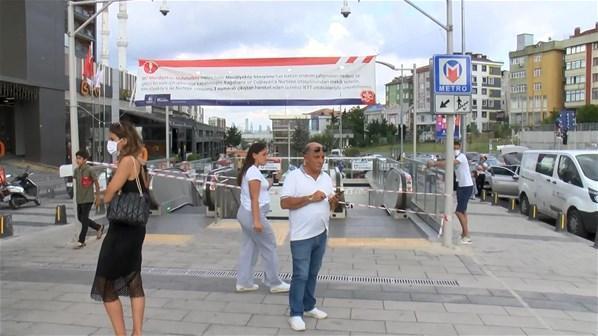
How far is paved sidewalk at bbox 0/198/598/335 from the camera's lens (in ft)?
16.6

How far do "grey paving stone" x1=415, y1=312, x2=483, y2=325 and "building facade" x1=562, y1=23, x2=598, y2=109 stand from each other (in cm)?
10182

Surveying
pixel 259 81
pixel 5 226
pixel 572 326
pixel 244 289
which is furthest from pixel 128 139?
pixel 259 81

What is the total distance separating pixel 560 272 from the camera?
7.58 meters

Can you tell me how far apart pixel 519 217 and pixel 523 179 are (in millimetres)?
1421

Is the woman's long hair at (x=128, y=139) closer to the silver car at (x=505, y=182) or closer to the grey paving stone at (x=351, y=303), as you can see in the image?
the grey paving stone at (x=351, y=303)

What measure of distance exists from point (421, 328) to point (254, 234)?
2065 mm

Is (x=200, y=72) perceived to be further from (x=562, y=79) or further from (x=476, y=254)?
(x=562, y=79)

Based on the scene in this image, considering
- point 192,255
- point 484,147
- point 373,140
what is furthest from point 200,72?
point 484,147

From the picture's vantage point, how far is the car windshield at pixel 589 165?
11266 millimetres

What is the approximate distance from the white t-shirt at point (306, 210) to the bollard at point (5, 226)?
7.31m

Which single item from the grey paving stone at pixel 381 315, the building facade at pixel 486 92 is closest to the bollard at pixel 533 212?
the grey paving stone at pixel 381 315

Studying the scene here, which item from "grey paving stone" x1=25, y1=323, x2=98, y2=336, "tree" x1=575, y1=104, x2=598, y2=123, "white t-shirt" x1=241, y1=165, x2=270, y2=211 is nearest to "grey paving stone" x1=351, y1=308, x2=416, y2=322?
"white t-shirt" x1=241, y1=165, x2=270, y2=211

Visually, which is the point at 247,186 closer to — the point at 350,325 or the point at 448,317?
the point at 350,325

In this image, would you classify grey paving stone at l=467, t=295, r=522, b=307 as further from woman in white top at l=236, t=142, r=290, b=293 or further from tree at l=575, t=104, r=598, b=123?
tree at l=575, t=104, r=598, b=123
